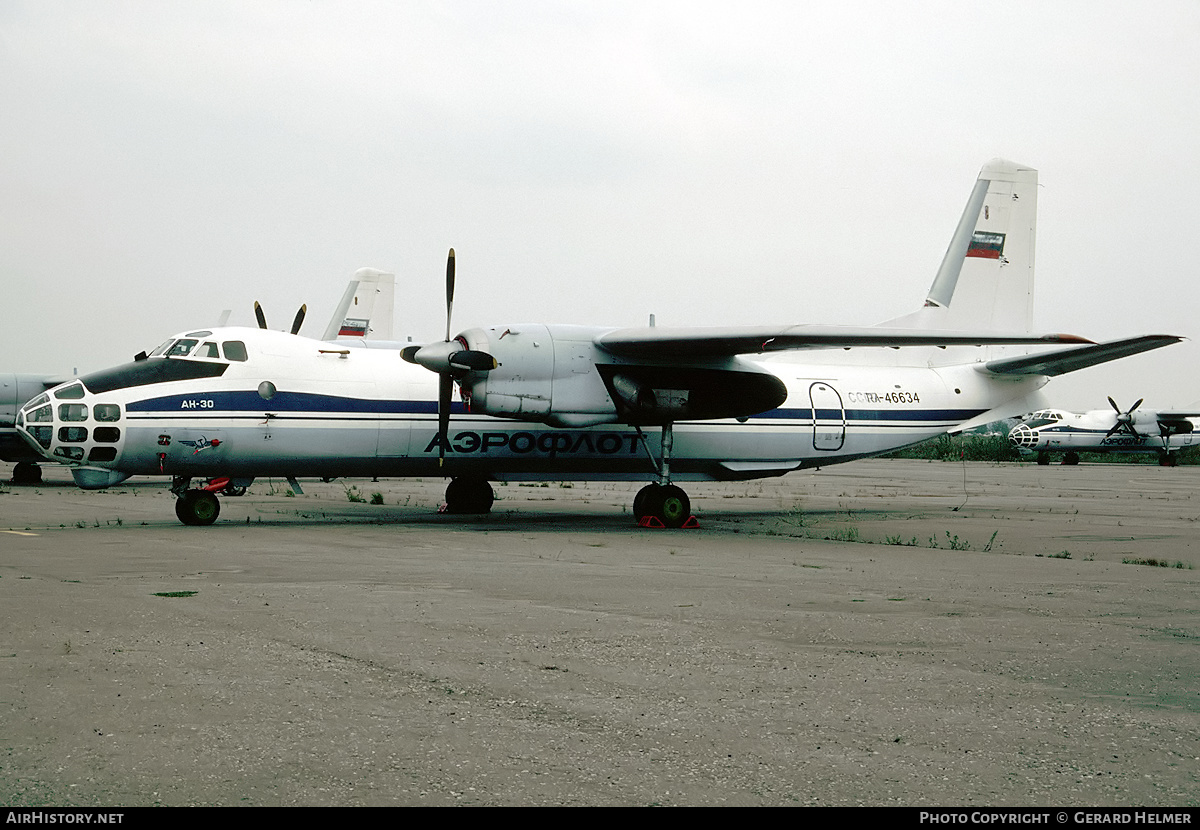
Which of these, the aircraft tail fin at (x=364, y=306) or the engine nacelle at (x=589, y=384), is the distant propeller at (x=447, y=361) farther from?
the aircraft tail fin at (x=364, y=306)

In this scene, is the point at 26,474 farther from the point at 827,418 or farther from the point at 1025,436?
the point at 1025,436

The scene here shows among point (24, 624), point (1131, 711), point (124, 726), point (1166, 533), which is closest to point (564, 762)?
point (124, 726)

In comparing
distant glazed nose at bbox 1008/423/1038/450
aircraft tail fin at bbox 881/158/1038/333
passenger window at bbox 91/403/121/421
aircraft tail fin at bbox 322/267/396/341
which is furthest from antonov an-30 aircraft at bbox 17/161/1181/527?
distant glazed nose at bbox 1008/423/1038/450

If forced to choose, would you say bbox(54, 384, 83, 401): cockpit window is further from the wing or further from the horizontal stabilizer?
the horizontal stabilizer

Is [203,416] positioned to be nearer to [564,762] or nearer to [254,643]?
[254,643]

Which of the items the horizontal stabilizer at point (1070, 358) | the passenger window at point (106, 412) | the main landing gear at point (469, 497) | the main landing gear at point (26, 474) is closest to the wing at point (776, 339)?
the horizontal stabilizer at point (1070, 358)

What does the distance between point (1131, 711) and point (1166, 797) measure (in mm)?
1554

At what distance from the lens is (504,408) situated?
699 inches

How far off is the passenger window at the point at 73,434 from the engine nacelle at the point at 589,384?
5.80 meters

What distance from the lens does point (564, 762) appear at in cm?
475

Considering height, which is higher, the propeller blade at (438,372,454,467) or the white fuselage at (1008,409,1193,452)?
the white fuselage at (1008,409,1193,452)

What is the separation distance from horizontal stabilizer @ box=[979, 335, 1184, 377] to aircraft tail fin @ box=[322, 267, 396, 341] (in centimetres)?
1645

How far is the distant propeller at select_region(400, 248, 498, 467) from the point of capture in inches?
685

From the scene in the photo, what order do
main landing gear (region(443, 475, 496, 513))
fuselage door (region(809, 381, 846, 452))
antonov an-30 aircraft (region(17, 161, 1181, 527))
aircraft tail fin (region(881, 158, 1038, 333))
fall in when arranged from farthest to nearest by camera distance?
aircraft tail fin (region(881, 158, 1038, 333)) → fuselage door (region(809, 381, 846, 452)) → main landing gear (region(443, 475, 496, 513)) → antonov an-30 aircraft (region(17, 161, 1181, 527))
